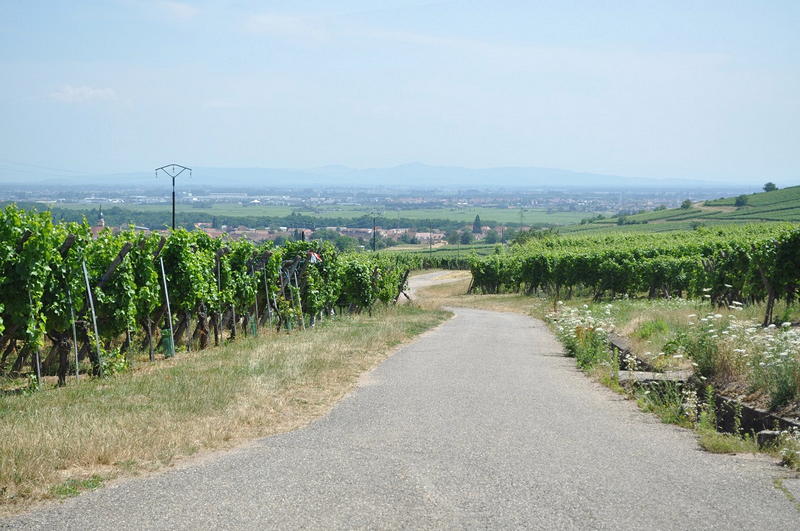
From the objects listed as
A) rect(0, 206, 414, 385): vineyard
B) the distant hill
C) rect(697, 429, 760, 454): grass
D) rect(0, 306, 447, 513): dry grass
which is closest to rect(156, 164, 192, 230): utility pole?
rect(0, 206, 414, 385): vineyard

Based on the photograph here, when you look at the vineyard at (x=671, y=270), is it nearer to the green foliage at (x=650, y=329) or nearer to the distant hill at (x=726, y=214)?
the green foliage at (x=650, y=329)

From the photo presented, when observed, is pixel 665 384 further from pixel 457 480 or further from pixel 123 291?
pixel 123 291

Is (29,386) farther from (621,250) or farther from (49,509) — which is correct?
(621,250)

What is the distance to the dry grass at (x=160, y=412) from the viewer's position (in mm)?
7156

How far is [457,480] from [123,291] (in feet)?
31.2

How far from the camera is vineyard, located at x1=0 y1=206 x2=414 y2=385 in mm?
11898

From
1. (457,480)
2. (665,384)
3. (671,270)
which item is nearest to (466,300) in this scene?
(671,270)

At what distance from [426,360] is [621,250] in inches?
1401

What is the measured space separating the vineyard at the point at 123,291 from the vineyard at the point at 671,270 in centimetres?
1140

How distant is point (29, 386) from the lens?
11812 millimetres

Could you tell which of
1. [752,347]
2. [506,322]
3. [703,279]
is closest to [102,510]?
[752,347]

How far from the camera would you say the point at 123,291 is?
14.5m

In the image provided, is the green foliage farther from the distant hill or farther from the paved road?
the distant hill

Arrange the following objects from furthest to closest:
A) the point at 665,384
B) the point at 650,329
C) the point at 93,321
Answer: the point at 650,329 → the point at 93,321 → the point at 665,384
